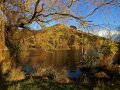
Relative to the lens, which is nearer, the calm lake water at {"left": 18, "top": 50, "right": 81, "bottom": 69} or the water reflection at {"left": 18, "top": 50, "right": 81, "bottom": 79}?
the water reflection at {"left": 18, "top": 50, "right": 81, "bottom": 79}

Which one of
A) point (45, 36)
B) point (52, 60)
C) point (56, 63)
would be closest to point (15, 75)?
point (45, 36)

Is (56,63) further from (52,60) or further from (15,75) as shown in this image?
(15,75)

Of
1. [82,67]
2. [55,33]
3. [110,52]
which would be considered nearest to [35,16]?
[55,33]

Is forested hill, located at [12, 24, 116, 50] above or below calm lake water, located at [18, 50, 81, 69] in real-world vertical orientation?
above

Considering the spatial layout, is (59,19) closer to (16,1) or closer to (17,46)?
(16,1)

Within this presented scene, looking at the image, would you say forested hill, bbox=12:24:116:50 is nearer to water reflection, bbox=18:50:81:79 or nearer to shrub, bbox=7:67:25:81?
water reflection, bbox=18:50:81:79

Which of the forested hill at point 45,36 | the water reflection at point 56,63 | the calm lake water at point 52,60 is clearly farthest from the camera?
the calm lake water at point 52,60

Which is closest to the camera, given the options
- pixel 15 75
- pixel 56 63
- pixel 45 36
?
pixel 15 75

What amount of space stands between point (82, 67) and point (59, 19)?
10380 mm

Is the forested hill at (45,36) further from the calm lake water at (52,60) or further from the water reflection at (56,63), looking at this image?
the calm lake water at (52,60)

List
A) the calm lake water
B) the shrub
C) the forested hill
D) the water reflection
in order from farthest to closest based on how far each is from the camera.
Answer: the calm lake water < the water reflection < the forested hill < the shrub

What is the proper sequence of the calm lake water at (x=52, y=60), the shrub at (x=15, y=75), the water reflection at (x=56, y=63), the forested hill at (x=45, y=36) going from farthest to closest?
1. the calm lake water at (x=52, y=60)
2. the water reflection at (x=56, y=63)
3. the forested hill at (x=45, y=36)
4. the shrub at (x=15, y=75)

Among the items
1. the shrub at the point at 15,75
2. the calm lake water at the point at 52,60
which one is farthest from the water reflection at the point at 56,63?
the shrub at the point at 15,75

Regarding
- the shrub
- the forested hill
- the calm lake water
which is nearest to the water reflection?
the calm lake water
